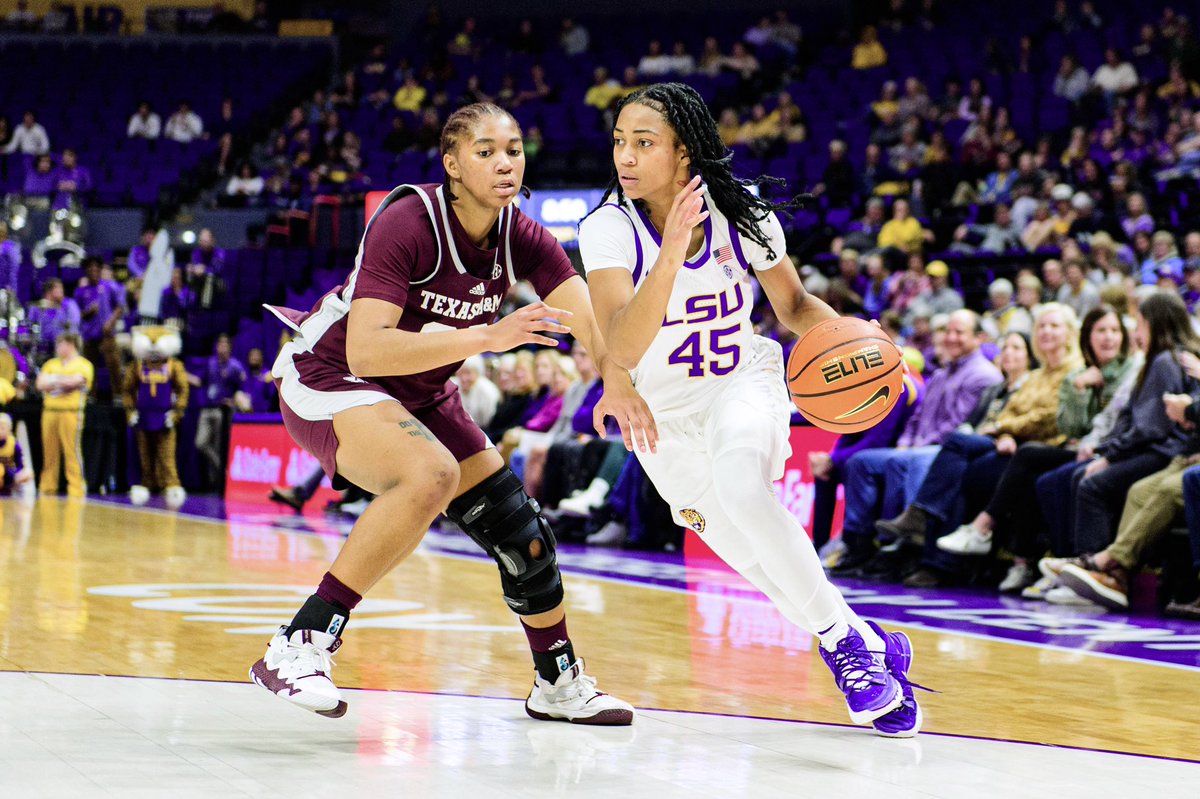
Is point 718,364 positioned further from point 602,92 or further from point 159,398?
point 602,92

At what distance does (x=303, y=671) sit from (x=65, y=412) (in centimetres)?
1156

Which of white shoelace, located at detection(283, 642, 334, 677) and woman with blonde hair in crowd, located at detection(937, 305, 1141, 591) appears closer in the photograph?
white shoelace, located at detection(283, 642, 334, 677)

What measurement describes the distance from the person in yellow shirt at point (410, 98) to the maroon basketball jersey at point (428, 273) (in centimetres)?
1793

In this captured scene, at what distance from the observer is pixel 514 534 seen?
3.72m

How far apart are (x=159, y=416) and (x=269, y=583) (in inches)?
313

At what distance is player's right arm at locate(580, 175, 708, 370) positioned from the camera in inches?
129

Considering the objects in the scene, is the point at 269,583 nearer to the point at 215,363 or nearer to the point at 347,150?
the point at 215,363

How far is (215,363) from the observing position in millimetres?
15594

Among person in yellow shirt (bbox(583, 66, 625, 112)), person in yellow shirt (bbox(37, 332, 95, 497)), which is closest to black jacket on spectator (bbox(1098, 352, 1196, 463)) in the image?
person in yellow shirt (bbox(37, 332, 95, 497))

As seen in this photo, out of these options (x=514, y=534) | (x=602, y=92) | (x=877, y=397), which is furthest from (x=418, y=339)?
(x=602, y=92)

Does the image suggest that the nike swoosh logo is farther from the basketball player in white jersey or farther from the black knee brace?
the black knee brace

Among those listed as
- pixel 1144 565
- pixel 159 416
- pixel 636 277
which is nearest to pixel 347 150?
pixel 159 416

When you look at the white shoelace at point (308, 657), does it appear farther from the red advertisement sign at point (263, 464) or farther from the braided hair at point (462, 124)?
the red advertisement sign at point (263, 464)

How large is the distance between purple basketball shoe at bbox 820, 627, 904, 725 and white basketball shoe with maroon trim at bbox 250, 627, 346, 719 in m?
1.20
